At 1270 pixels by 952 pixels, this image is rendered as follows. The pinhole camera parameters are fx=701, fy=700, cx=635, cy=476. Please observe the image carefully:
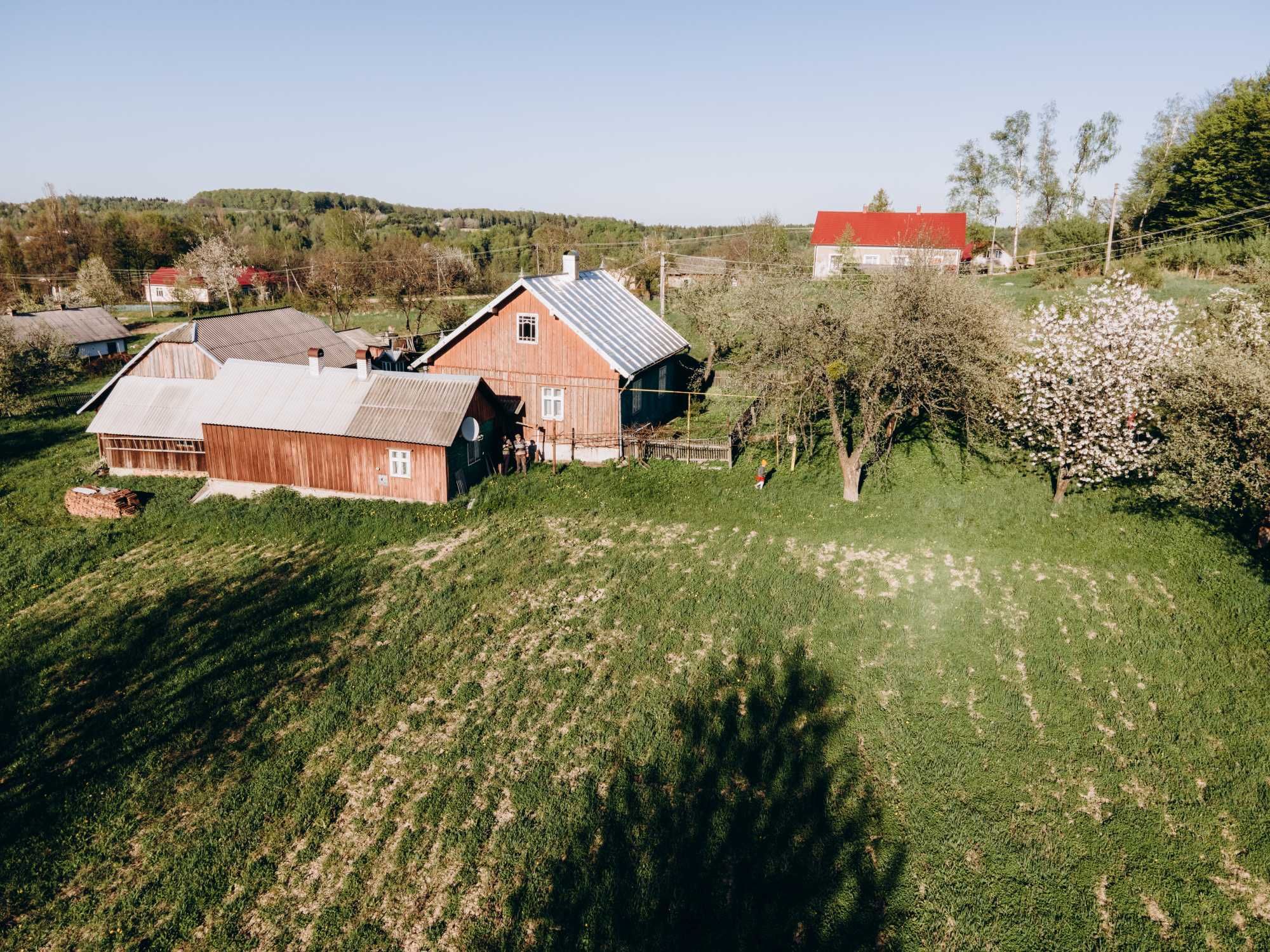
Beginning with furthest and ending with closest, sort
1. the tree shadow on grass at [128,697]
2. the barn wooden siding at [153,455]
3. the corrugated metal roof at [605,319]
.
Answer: the barn wooden siding at [153,455], the corrugated metal roof at [605,319], the tree shadow on grass at [128,697]

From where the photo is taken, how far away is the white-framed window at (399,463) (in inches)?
945

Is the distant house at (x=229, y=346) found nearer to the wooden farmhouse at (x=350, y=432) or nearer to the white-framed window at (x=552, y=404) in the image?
the wooden farmhouse at (x=350, y=432)

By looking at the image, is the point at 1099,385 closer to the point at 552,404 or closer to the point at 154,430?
the point at 552,404

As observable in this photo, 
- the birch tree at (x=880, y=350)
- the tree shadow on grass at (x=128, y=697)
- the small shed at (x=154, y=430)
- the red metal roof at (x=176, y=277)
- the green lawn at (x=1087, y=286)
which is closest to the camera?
the tree shadow on grass at (x=128, y=697)

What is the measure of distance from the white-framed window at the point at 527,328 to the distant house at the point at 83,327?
3673 cm

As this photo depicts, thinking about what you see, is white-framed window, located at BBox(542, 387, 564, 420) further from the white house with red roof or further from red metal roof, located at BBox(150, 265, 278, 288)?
red metal roof, located at BBox(150, 265, 278, 288)

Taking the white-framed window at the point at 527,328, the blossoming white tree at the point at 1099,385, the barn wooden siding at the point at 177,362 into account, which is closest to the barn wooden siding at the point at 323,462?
the white-framed window at the point at 527,328

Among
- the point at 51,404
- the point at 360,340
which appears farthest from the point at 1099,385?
the point at 51,404

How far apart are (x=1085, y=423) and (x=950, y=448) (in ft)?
16.6

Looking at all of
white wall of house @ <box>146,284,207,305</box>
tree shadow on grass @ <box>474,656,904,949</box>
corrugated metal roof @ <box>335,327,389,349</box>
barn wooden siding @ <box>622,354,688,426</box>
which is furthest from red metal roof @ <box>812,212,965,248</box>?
white wall of house @ <box>146,284,207,305</box>

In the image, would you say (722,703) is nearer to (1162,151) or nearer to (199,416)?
(199,416)

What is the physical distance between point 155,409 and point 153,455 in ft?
6.06

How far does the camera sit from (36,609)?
18984 mm

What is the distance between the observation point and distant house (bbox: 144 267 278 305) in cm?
8088
